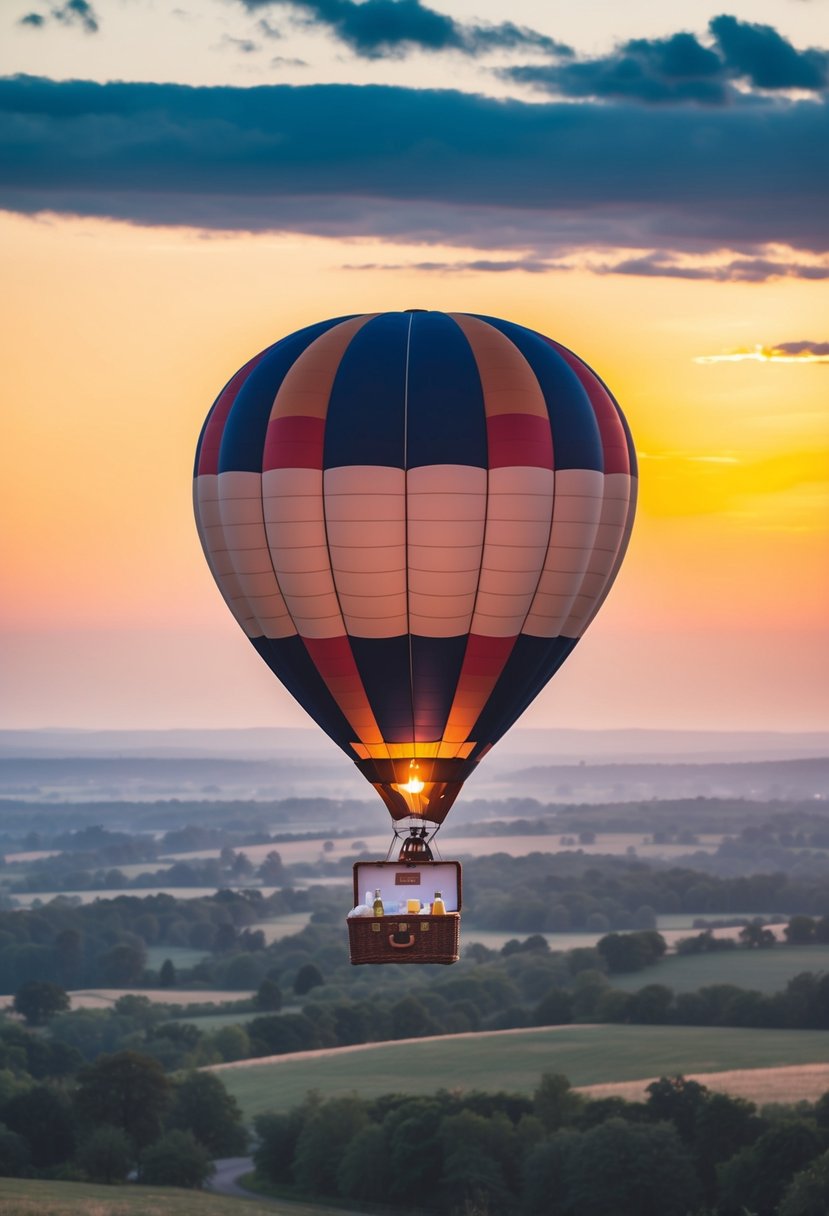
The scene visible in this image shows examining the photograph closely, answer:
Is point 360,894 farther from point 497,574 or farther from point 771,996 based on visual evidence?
point 771,996

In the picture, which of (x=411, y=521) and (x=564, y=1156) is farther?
(x=564, y=1156)

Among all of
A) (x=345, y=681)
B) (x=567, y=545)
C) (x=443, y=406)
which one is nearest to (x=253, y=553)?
(x=345, y=681)

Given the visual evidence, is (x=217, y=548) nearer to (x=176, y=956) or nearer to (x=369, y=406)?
(x=369, y=406)

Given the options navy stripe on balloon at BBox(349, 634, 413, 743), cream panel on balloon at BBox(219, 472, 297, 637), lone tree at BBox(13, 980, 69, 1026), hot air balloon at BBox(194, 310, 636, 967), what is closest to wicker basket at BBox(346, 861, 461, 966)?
hot air balloon at BBox(194, 310, 636, 967)

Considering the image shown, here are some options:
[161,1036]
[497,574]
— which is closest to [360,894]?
[497,574]

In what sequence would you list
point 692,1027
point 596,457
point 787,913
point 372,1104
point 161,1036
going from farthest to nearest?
1. point 787,913
2. point 161,1036
3. point 692,1027
4. point 372,1104
5. point 596,457
